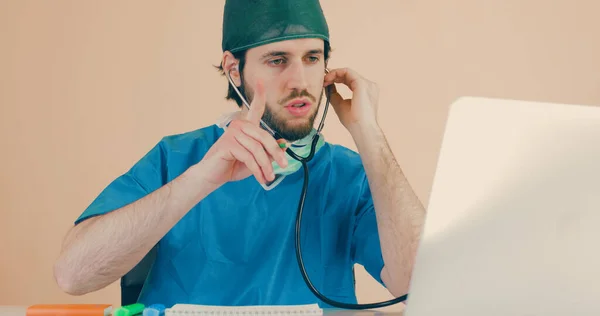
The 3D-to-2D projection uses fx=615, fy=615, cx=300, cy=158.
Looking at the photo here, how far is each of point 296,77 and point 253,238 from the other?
0.38 metres

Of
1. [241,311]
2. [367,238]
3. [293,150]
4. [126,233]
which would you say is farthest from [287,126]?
[241,311]

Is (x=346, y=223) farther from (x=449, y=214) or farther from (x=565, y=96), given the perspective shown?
Answer: (x=565, y=96)

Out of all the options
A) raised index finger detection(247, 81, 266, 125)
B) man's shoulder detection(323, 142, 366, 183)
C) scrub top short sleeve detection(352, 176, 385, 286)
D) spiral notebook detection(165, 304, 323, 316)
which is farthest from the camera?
man's shoulder detection(323, 142, 366, 183)

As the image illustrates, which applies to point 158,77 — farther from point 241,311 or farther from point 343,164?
point 241,311

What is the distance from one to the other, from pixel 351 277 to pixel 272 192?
27cm

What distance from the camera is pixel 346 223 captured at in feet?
4.64

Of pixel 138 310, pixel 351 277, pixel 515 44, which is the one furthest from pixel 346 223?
pixel 515 44

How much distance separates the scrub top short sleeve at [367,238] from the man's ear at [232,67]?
15.7 inches

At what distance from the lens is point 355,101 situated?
137 cm

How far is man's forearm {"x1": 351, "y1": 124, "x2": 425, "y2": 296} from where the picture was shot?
1234 mm

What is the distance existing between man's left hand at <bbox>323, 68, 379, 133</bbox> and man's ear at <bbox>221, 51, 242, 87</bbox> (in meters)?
0.22

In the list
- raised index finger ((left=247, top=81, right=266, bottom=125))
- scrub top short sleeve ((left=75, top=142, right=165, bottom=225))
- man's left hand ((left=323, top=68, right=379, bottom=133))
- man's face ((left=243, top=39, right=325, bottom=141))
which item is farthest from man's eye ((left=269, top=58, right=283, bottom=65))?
scrub top short sleeve ((left=75, top=142, right=165, bottom=225))

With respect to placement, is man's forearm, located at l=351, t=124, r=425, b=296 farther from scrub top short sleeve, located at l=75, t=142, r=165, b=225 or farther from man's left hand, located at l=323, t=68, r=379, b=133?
scrub top short sleeve, located at l=75, t=142, r=165, b=225

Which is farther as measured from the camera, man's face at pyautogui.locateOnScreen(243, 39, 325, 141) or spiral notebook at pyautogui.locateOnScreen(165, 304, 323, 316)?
man's face at pyautogui.locateOnScreen(243, 39, 325, 141)
